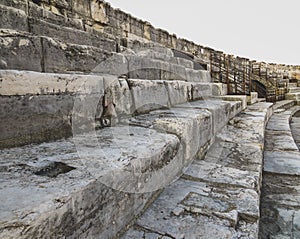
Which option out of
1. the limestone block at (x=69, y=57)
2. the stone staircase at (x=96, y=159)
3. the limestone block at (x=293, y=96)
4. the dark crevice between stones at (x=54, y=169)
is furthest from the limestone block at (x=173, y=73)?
the limestone block at (x=293, y=96)

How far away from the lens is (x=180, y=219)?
127cm

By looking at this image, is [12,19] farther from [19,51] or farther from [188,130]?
[188,130]

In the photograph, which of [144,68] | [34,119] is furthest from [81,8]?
[34,119]

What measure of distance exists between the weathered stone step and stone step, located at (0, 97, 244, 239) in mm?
96

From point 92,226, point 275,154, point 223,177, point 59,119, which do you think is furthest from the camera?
point 275,154

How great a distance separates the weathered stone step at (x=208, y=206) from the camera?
46.2 inches

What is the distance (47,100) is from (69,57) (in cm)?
63

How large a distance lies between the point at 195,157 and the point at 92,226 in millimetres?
1550

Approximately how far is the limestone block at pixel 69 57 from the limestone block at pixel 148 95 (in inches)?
17.5

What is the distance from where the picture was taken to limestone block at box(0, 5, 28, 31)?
2.00m

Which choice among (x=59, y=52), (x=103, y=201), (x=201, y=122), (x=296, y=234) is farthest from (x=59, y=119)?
(x=296, y=234)

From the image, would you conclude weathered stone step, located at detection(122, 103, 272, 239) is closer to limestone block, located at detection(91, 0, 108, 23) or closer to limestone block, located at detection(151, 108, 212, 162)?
limestone block, located at detection(151, 108, 212, 162)

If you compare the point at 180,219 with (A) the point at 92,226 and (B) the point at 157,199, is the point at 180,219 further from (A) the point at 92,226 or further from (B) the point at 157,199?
(A) the point at 92,226

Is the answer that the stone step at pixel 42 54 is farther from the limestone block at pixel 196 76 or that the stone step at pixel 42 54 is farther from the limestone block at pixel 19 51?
the limestone block at pixel 196 76
